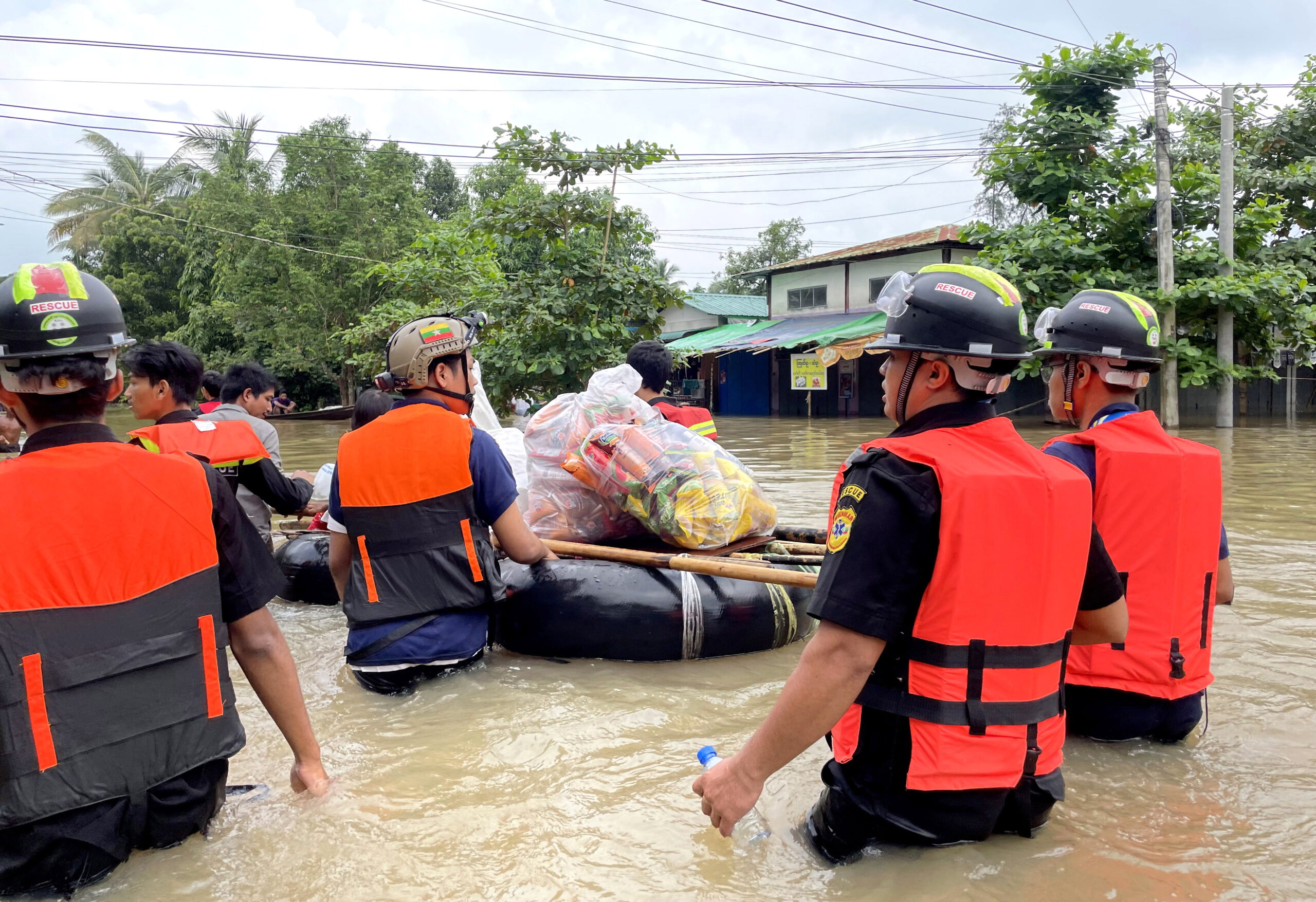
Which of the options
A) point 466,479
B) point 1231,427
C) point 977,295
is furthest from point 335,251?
point 977,295

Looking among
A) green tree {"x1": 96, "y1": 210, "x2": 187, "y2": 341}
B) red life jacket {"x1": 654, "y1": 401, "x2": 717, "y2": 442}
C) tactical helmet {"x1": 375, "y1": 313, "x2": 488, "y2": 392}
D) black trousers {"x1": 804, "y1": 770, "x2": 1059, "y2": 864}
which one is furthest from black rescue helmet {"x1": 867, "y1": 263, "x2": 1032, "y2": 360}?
green tree {"x1": 96, "y1": 210, "x2": 187, "y2": 341}

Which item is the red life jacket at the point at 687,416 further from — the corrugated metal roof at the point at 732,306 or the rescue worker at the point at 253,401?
the corrugated metal roof at the point at 732,306

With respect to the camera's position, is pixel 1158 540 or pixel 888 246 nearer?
pixel 1158 540

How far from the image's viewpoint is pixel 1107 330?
9.32 ft

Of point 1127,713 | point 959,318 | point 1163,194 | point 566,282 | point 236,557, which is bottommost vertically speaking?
point 1127,713

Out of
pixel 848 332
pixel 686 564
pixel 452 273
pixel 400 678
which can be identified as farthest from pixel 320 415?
pixel 686 564

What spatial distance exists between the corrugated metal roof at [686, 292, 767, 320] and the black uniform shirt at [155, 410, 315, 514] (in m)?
26.5

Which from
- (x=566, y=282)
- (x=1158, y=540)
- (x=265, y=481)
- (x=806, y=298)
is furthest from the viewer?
(x=806, y=298)

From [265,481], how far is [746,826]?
9.92 ft

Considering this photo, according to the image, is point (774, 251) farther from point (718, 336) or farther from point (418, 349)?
point (418, 349)

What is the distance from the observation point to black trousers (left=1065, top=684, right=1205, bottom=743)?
9.23 feet

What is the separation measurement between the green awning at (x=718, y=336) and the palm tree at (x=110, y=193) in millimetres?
20326

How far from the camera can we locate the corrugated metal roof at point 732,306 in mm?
31141

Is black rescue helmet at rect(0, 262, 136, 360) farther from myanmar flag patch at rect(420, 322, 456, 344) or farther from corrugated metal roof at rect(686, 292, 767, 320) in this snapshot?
corrugated metal roof at rect(686, 292, 767, 320)
